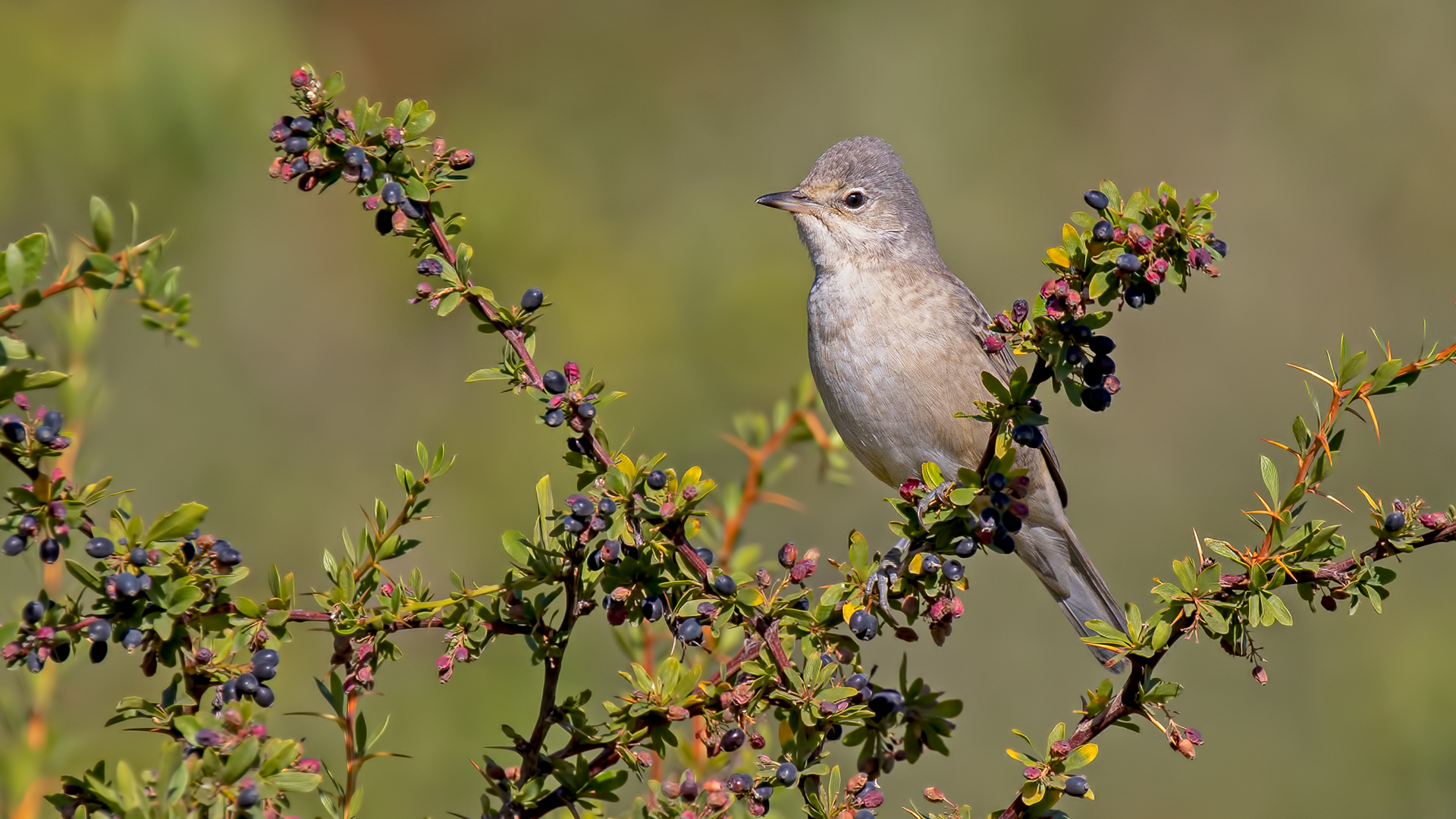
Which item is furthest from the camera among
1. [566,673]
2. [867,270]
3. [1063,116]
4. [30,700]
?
[1063,116]

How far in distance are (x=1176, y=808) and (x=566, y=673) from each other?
142 inches

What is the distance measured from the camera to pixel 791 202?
4953 millimetres

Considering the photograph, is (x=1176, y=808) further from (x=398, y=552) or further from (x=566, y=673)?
(x=398, y=552)

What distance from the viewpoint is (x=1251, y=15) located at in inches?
398

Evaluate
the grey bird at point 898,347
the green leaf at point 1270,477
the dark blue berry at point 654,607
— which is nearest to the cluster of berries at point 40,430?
the dark blue berry at point 654,607

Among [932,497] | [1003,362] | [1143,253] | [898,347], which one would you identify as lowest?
[932,497]

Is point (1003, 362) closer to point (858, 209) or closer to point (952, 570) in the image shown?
point (858, 209)

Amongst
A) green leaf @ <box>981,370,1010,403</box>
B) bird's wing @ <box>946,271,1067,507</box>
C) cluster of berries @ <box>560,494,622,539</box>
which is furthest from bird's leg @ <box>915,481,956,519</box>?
bird's wing @ <box>946,271,1067,507</box>

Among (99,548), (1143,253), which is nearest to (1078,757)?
(1143,253)

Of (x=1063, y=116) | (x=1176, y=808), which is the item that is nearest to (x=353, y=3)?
(x=1063, y=116)

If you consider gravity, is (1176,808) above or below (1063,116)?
below

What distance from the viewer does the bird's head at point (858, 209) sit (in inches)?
189

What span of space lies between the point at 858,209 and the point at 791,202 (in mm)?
272

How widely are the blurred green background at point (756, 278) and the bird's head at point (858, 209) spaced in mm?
1050
